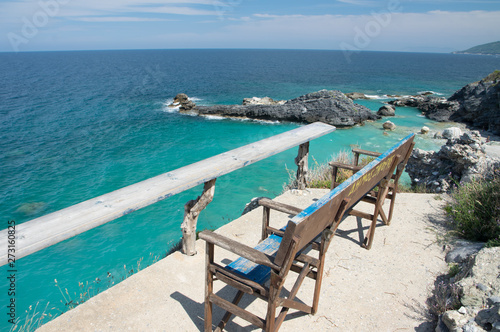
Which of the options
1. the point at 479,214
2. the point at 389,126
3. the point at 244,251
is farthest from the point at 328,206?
the point at 389,126

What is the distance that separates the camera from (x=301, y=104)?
25.1 metres

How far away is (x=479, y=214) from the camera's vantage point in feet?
13.5

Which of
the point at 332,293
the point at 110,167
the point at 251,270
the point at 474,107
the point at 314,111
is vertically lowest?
the point at 110,167

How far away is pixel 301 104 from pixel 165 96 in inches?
701

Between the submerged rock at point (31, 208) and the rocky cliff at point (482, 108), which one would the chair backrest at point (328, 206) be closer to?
the submerged rock at point (31, 208)

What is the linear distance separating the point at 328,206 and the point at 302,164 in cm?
321

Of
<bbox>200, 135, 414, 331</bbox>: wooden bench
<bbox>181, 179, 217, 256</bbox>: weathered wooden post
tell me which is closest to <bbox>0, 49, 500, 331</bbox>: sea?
<bbox>181, 179, 217, 256</bbox>: weathered wooden post

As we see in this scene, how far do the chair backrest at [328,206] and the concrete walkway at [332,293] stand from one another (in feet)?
3.15

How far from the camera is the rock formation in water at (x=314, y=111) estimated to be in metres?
22.9

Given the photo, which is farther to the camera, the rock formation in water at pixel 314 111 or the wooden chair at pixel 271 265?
the rock formation in water at pixel 314 111

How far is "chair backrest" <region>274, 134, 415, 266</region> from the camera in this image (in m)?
2.04

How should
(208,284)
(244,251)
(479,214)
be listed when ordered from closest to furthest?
(244,251) < (208,284) < (479,214)

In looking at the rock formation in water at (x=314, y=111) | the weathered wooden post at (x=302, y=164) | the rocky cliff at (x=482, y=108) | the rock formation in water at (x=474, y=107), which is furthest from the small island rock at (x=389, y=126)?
the weathered wooden post at (x=302, y=164)

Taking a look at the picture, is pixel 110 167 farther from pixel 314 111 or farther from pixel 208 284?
pixel 314 111
